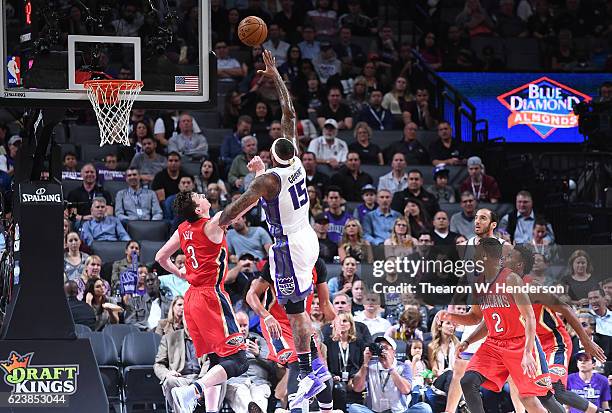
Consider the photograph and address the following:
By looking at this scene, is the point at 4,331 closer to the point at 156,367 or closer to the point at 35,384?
the point at 35,384

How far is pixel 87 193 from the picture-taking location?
587 inches

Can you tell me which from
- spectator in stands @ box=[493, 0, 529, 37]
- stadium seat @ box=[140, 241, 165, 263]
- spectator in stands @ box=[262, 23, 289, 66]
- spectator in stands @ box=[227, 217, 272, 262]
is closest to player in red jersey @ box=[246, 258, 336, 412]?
spectator in stands @ box=[227, 217, 272, 262]

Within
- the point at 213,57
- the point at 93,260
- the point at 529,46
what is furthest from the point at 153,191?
the point at 529,46

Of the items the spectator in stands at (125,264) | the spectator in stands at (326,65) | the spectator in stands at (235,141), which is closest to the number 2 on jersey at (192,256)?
the spectator in stands at (125,264)

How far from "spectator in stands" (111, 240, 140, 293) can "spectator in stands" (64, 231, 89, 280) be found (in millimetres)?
362

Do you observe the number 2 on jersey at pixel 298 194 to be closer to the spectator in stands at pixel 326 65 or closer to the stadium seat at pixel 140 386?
the stadium seat at pixel 140 386

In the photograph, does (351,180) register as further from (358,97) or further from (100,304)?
(100,304)

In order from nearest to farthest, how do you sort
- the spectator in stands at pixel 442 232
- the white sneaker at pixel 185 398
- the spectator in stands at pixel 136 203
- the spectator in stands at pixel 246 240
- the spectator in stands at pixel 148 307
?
the white sneaker at pixel 185 398 → the spectator in stands at pixel 148 307 → the spectator in stands at pixel 246 240 → the spectator in stands at pixel 136 203 → the spectator in stands at pixel 442 232

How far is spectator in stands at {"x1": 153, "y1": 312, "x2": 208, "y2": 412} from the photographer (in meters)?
12.3

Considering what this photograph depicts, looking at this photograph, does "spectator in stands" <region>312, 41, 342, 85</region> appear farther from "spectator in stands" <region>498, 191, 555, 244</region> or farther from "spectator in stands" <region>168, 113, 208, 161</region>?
"spectator in stands" <region>498, 191, 555, 244</region>

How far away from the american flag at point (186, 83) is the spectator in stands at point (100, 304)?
3268mm

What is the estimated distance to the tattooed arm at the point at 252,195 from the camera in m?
9.88

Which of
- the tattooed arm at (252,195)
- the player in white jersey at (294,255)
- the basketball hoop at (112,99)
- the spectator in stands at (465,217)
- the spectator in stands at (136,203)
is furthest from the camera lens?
the spectator in stands at (465,217)

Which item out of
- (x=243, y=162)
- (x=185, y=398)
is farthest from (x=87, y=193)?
(x=185, y=398)
